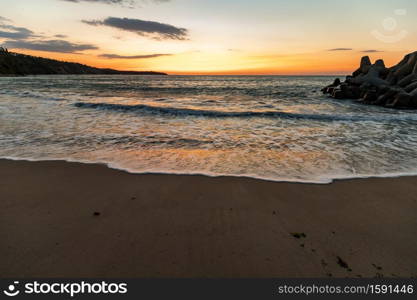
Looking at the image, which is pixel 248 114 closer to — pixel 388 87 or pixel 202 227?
pixel 202 227

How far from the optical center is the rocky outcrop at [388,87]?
16.4 m

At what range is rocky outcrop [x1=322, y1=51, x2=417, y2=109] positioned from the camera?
16.4 metres

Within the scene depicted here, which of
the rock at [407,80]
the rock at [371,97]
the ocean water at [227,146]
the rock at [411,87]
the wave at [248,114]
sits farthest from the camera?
the rock at [407,80]

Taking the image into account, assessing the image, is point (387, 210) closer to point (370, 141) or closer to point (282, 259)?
point (282, 259)

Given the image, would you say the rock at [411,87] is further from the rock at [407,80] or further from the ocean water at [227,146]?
the ocean water at [227,146]

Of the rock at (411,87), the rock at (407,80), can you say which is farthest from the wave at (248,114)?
the rock at (407,80)

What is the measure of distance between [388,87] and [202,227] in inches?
953

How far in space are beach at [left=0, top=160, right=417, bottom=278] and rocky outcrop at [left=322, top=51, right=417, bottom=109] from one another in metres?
16.5

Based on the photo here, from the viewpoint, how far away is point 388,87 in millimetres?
19688

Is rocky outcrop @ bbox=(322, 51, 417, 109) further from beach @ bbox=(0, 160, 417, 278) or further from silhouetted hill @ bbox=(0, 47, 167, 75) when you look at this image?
silhouetted hill @ bbox=(0, 47, 167, 75)

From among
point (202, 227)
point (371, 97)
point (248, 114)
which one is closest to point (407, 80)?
point (371, 97)

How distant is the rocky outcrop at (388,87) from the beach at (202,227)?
1652 centimetres

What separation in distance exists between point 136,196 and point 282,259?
8.00 feet

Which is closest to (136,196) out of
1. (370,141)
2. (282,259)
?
(282,259)
